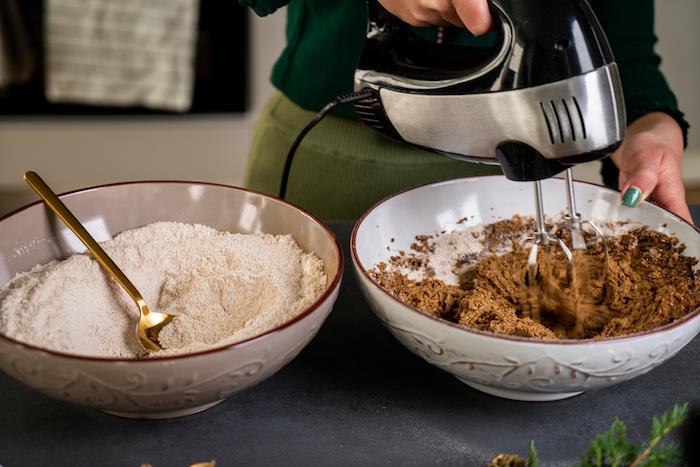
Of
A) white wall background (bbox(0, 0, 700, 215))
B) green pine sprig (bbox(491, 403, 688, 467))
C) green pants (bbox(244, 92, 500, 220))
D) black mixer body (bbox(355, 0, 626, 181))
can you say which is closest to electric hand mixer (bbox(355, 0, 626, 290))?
black mixer body (bbox(355, 0, 626, 181))

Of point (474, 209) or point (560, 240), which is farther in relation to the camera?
point (474, 209)

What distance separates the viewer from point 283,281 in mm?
738

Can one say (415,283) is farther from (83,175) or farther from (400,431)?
(83,175)

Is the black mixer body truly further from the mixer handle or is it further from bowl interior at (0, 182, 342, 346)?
bowl interior at (0, 182, 342, 346)

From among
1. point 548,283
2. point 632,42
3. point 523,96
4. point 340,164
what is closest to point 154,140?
point 340,164

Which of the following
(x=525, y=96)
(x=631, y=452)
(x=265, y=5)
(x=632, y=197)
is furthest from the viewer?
(x=265, y=5)

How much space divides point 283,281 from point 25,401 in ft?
0.84

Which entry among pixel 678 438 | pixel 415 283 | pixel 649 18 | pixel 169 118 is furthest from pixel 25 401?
pixel 169 118

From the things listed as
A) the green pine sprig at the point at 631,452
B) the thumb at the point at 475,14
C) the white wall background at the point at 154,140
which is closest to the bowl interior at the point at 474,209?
the thumb at the point at 475,14

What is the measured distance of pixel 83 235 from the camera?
0.75 metres

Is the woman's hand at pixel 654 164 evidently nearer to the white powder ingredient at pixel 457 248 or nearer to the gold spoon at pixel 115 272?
the white powder ingredient at pixel 457 248

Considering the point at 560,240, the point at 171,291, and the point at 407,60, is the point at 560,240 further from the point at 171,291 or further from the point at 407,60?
the point at 171,291

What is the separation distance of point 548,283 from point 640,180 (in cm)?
21

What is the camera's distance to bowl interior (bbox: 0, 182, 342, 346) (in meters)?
0.76
